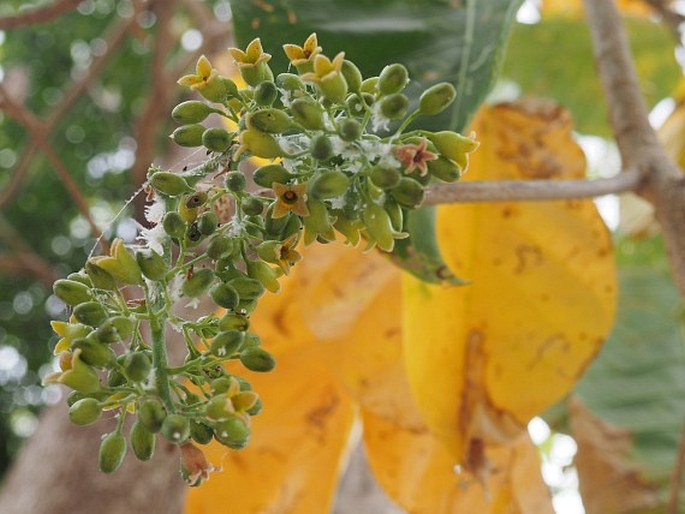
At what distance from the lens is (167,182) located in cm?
41

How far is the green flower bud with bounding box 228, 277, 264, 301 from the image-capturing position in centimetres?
41

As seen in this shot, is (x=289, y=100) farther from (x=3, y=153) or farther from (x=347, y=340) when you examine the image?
(x=3, y=153)

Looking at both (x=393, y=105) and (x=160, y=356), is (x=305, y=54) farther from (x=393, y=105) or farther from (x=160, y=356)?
(x=160, y=356)

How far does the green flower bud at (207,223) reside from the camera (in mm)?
403

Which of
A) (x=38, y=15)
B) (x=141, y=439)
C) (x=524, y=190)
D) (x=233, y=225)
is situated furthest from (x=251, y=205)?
(x=38, y=15)

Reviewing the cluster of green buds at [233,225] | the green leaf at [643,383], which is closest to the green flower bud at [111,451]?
the cluster of green buds at [233,225]

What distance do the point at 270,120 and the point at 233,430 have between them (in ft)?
0.45

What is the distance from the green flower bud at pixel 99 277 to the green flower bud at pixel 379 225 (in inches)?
4.8

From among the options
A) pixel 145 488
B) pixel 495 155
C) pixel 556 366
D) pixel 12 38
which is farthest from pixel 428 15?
pixel 12 38

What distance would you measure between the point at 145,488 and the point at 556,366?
3.06 ft

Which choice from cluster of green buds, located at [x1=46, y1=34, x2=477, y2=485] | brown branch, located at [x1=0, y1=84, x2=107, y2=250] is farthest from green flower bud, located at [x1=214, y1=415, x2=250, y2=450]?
brown branch, located at [x1=0, y1=84, x2=107, y2=250]

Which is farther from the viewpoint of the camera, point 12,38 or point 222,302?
point 12,38

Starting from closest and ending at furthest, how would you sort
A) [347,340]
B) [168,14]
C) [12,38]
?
[347,340] → [168,14] → [12,38]

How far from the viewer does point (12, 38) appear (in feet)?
14.2
